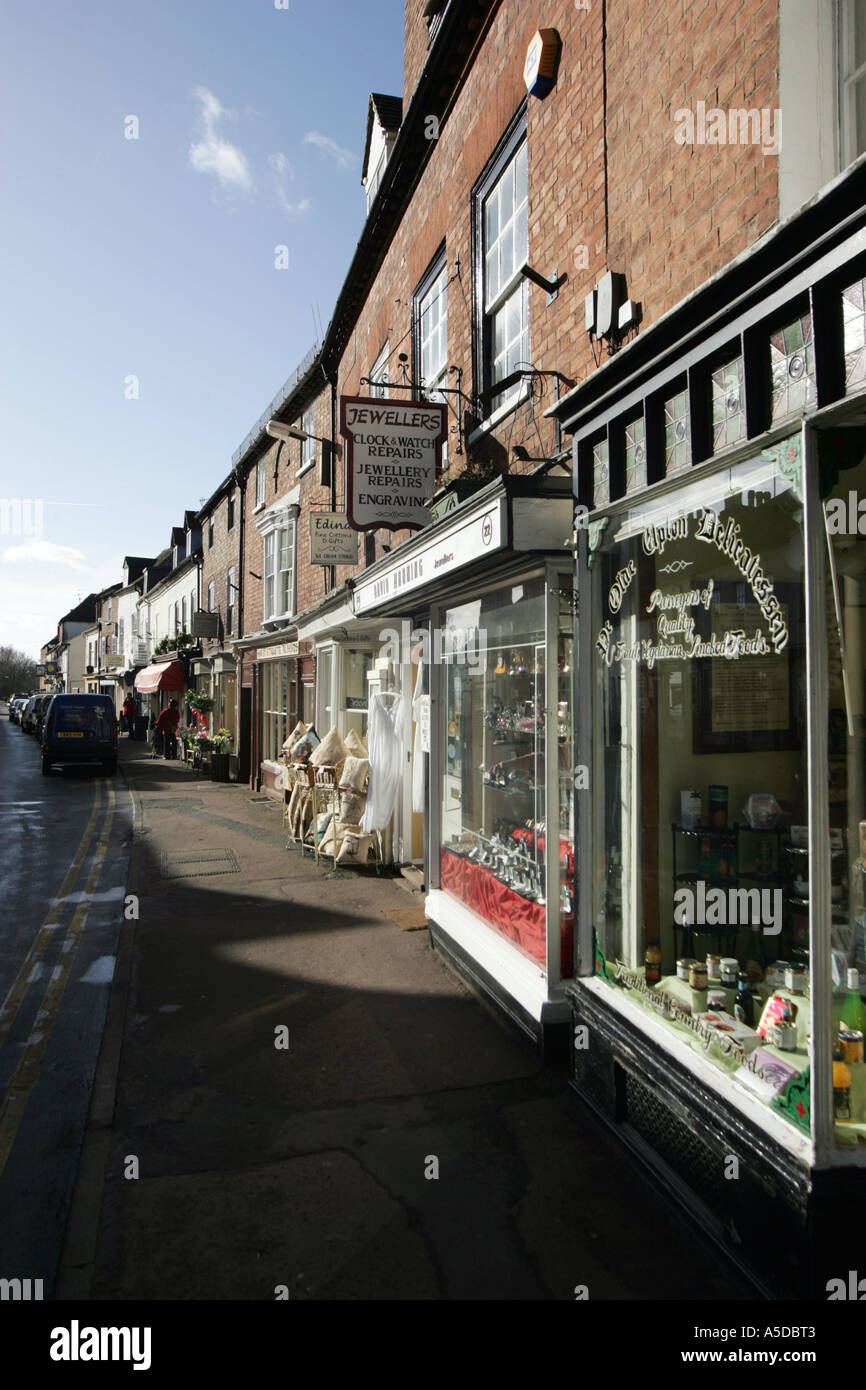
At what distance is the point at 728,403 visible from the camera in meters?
3.53

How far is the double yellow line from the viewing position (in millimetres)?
4473

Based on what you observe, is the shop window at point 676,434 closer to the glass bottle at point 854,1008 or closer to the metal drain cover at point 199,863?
the glass bottle at point 854,1008

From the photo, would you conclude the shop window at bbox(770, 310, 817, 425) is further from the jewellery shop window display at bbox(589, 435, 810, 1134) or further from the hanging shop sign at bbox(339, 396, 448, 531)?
the hanging shop sign at bbox(339, 396, 448, 531)

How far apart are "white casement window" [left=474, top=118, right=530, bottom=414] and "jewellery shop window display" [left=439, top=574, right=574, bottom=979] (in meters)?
1.89

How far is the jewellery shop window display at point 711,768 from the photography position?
3412 mm

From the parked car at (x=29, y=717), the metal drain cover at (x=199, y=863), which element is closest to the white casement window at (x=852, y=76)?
the metal drain cover at (x=199, y=863)

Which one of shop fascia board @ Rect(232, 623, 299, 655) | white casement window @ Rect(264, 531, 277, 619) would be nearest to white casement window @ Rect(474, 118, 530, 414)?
shop fascia board @ Rect(232, 623, 299, 655)

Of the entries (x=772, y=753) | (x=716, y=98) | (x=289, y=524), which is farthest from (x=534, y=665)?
(x=289, y=524)

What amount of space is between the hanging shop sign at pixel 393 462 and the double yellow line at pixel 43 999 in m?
4.55

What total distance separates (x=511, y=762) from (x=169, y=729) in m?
24.9

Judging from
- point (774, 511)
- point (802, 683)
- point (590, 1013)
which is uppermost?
point (774, 511)

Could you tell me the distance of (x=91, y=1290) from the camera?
3.10 meters

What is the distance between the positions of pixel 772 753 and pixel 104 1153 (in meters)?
3.72

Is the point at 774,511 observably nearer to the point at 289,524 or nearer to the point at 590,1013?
the point at 590,1013
